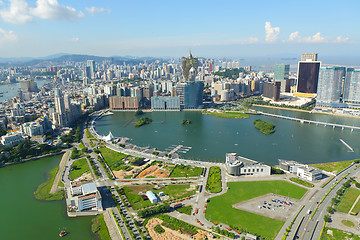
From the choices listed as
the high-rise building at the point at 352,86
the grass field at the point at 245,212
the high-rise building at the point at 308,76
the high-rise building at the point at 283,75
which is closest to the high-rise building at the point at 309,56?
the high-rise building at the point at 283,75

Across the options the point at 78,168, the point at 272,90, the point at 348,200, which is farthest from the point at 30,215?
the point at 272,90

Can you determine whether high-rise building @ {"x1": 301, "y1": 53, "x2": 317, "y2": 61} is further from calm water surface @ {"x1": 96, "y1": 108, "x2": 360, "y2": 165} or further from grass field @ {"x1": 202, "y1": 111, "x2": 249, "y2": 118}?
grass field @ {"x1": 202, "y1": 111, "x2": 249, "y2": 118}

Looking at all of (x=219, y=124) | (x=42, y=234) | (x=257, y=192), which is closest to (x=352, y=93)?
(x=219, y=124)

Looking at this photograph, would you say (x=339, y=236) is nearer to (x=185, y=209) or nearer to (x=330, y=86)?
(x=185, y=209)

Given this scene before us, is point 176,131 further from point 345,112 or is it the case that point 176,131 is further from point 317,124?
point 345,112

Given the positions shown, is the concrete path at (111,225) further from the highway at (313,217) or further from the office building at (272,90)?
the office building at (272,90)

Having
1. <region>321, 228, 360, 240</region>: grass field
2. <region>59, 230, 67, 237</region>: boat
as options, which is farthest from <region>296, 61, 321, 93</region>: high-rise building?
<region>59, 230, 67, 237</region>: boat

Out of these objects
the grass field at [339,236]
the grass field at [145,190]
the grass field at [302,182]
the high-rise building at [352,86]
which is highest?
the high-rise building at [352,86]
